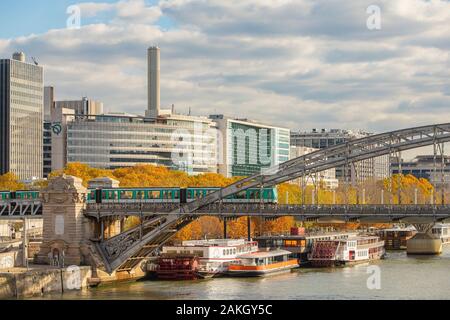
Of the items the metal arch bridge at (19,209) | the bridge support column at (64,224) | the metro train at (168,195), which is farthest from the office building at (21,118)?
the bridge support column at (64,224)

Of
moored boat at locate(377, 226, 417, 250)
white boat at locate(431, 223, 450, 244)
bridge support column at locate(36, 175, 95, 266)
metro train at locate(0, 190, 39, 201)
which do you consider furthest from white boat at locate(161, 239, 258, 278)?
white boat at locate(431, 223, 450, 244)

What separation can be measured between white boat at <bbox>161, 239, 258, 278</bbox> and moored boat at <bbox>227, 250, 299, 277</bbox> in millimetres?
610

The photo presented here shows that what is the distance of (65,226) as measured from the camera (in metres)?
74.4

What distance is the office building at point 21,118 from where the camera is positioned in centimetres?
16888

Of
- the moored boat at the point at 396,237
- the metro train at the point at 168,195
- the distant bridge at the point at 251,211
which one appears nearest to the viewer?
the distant bridge at the point at 251,211

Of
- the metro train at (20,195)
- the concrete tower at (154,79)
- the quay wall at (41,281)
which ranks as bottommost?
the quay wall at (41,281)

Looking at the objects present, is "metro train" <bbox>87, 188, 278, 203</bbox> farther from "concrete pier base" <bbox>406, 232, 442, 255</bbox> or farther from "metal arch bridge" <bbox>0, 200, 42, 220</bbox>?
"concrete pier base" <bbox>406, 232, 442, 255</bbox>

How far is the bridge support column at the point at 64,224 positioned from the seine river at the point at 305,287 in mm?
4520

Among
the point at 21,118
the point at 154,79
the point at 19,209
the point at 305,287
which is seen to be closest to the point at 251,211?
the point at 305,287

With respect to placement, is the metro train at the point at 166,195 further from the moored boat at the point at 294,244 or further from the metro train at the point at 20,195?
the moored boat at the point at 294,244

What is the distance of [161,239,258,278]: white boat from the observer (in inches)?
3034

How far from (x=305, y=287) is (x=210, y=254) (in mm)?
12057
